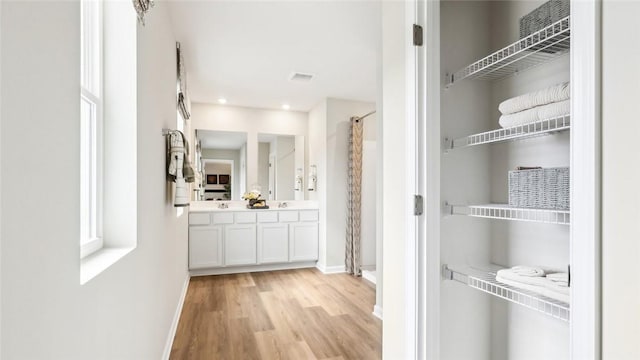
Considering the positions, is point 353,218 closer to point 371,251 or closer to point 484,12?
point 371,251

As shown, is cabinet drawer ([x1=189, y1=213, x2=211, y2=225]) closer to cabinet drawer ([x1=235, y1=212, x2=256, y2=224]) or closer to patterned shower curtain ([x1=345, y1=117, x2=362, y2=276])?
cabinet drawer ([x1=235, y1=212, x2=256, y2=224])

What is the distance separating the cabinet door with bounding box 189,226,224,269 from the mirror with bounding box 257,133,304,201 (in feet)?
3.40

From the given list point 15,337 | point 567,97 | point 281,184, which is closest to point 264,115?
point 281,184

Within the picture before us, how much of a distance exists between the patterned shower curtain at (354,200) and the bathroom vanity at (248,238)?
59 centimetres

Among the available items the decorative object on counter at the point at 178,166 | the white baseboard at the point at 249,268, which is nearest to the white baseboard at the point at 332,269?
the white baseboard at the point at 249,268

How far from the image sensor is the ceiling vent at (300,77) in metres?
3.77

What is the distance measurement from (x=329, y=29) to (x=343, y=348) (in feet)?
8.19

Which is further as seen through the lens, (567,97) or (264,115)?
(264,115)

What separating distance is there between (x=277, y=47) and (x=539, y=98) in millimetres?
2406

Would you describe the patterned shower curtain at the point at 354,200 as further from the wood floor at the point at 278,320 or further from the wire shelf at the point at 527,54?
the wire shelf at the point at 527,54

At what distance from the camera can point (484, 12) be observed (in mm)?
Answer: 1667

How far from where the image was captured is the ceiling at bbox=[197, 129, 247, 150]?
500 centimetres

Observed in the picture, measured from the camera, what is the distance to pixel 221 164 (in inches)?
204

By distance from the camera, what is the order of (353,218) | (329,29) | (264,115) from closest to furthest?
(329,29), (353,218), (264,115)
